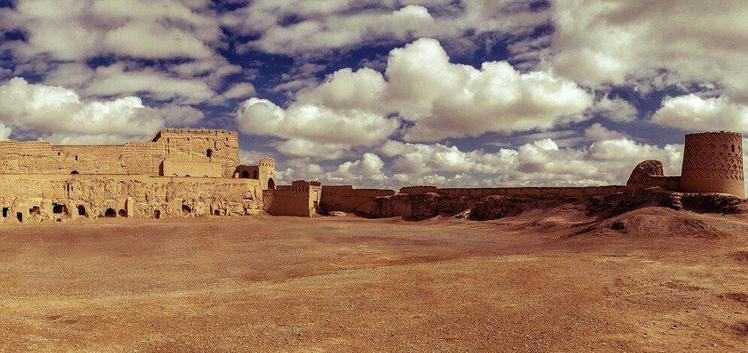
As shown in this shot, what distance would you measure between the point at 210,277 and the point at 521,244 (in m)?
15.5

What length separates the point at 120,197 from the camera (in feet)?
129

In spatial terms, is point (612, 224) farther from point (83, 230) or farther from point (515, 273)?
point (83, 230)

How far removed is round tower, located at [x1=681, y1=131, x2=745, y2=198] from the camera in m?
26.0

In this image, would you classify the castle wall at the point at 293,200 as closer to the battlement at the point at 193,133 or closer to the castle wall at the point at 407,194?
the castle wall at the point at 407,194

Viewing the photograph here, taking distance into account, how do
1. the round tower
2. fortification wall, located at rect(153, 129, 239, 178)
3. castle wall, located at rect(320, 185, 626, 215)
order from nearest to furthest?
the round tower → castle wall, located at rect(320, 185, 626, 215) → fortification wall, located at rect(153, 129, 239, 178)

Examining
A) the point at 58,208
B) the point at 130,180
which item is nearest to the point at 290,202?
the point at 130,180

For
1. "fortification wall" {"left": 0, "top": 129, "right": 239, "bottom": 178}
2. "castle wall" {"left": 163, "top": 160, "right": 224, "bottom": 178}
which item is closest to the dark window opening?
"fortification wall" {"left": 0, "top": 129, "right": 239, "bottom": 178}

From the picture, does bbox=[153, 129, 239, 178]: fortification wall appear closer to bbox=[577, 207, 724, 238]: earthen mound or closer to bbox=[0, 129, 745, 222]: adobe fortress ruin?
bbox=[0, 129, 745, 222]: adobe fortress ruin

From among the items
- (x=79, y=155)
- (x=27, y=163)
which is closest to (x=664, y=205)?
(x=79, y=155)

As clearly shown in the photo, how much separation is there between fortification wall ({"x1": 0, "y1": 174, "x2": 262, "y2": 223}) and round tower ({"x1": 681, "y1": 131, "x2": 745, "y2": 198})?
117 ft

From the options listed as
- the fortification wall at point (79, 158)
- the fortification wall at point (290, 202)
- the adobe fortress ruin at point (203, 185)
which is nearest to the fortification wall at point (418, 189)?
the adobe fortress ruin at point (203, 185)

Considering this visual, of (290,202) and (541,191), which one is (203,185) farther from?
(541,191)

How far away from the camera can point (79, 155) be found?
4325cm

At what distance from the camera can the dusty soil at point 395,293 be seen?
8648 mm
